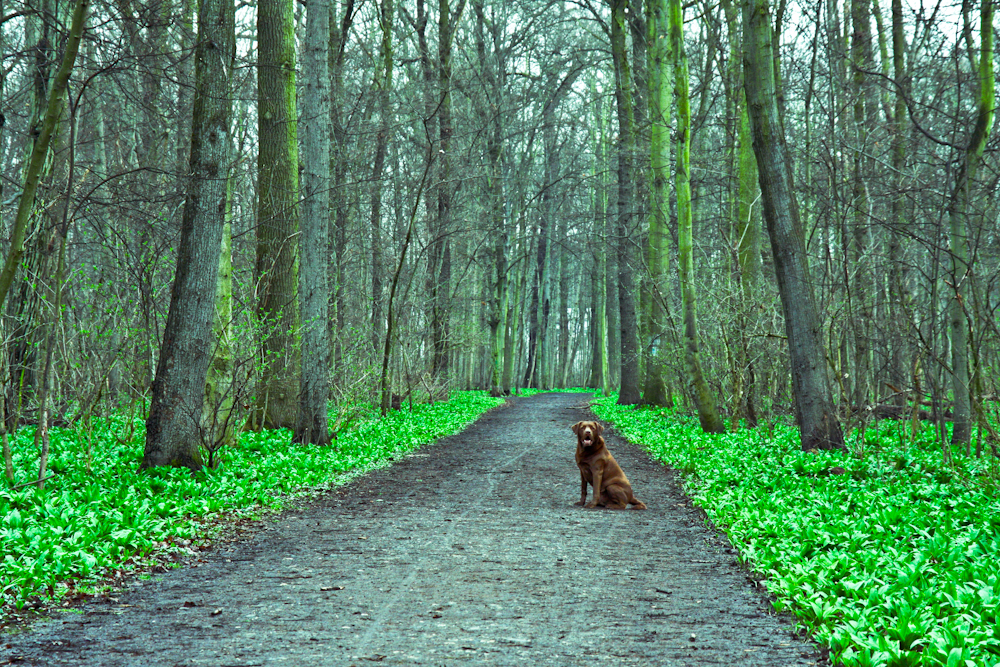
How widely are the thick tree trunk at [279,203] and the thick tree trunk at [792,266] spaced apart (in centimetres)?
763

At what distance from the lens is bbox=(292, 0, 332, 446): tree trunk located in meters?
12.0

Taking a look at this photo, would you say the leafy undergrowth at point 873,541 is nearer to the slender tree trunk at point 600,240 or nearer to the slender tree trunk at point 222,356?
the slender tree trunk at point 222,356

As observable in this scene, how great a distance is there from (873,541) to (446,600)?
3.24 m

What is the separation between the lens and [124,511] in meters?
6.15

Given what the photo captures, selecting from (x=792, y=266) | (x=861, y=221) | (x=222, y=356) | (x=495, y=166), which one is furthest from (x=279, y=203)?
(x=495, y=166)

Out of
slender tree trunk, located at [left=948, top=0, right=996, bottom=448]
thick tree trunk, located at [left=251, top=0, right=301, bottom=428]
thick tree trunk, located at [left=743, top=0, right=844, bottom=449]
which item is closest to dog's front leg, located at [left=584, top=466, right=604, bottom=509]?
thick tree trunk, located at [left=743, top=0, right=844, bottom=449]

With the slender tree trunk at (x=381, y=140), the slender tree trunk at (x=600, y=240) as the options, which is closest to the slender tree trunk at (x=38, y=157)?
the slender tree trunk at (x=381, y=140)

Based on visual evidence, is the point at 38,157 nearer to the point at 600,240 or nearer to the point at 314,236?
the point at 314,236

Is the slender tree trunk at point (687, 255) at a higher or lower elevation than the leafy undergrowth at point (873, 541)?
higher

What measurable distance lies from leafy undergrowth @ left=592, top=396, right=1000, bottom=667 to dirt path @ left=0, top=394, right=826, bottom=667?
288 mm

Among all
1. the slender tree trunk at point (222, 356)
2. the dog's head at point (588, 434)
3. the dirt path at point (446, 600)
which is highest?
the slender tree trunk at point (222, 356)

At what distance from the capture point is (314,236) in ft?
39.6

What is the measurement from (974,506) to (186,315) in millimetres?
7877

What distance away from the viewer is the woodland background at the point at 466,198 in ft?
29.3
